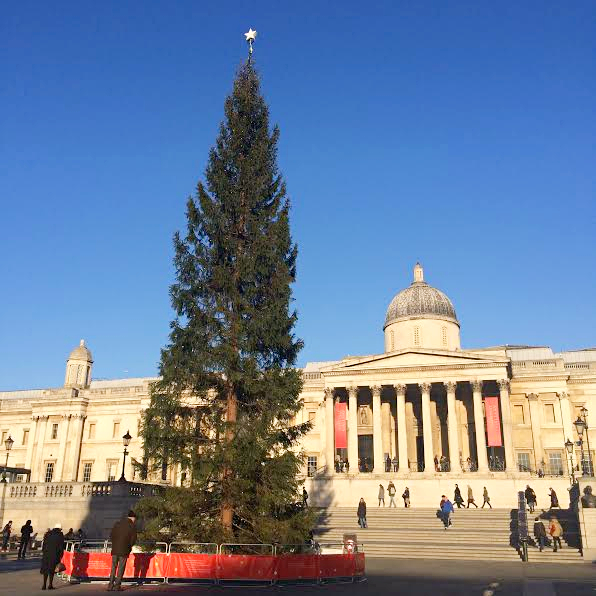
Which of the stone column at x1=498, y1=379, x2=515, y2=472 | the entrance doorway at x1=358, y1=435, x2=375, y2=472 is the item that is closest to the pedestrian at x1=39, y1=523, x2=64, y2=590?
the stone column at x1=498, y1=379, x2=515, y2=472

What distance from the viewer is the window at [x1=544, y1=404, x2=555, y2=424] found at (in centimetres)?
5444

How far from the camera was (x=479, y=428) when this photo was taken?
50.1m

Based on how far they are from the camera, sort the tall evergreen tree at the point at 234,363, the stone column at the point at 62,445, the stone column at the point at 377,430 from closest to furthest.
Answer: the tall evergreen tree at the point at 234,363, the stone column at the point at 377,430, the stone column at the point at 62,445

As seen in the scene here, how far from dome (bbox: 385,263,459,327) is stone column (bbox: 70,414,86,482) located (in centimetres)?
3447

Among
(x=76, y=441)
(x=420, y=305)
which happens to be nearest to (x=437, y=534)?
(x=420, y=305)

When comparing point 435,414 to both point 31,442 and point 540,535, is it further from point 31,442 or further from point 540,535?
point 31,442

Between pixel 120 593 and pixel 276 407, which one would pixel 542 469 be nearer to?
pixel 276 407

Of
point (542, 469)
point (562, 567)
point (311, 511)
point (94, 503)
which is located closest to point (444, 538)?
point (562, 567)

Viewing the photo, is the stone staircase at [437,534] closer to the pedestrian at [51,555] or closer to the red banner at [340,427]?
the red banner at [340,427]

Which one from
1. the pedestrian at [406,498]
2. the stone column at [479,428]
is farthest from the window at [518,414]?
the pedestrian at [406,498]

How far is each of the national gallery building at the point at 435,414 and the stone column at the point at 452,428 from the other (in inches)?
3.1

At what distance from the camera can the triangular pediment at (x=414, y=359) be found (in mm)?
51688

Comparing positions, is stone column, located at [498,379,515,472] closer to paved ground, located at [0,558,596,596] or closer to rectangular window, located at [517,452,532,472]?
rectangular window, located at [517,452,532,472]

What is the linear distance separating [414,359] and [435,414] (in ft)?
21.4
